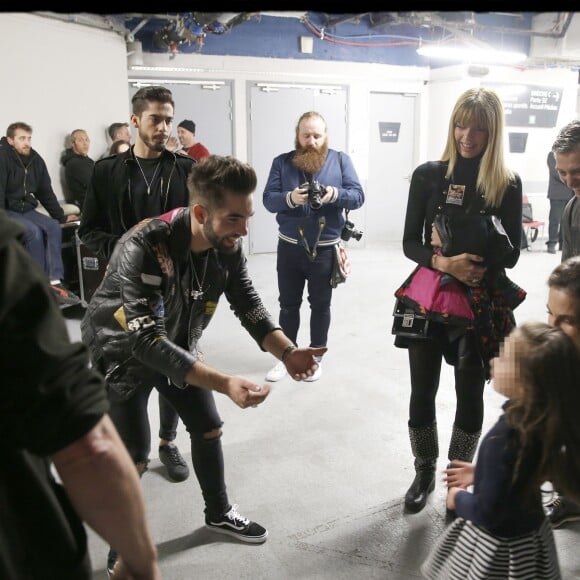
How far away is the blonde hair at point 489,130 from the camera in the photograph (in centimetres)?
213

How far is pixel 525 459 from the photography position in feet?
4.37

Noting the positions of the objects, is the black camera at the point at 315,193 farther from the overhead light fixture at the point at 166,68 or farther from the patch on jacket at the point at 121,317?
the overhead light fixture at the point at 166,68

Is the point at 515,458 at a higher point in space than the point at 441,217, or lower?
lower

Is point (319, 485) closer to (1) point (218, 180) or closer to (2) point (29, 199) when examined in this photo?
(1) point (218, 180)

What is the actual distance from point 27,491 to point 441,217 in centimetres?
177

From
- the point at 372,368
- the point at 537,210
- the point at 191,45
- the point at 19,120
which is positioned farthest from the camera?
the point at 537,210

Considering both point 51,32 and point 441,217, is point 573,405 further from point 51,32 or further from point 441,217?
point 51,32

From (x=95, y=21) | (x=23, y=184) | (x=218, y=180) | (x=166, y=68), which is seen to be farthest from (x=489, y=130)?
(x=166, y=68)

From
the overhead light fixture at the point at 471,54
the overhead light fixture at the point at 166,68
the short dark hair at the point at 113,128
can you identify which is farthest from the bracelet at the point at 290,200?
the overhead light fixture at the point at 471,54

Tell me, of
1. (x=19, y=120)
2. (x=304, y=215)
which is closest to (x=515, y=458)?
(x=304, y=215)

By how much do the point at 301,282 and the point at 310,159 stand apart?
2.38ft

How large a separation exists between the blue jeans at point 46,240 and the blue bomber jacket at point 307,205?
7.22 feet

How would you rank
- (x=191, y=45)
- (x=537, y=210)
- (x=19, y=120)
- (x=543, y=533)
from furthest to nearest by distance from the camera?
(x=537, y=210) → (x=191, y=45) → (x=19, y=120) → (x=543, y=533)

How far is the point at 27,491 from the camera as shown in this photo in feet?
2.68
